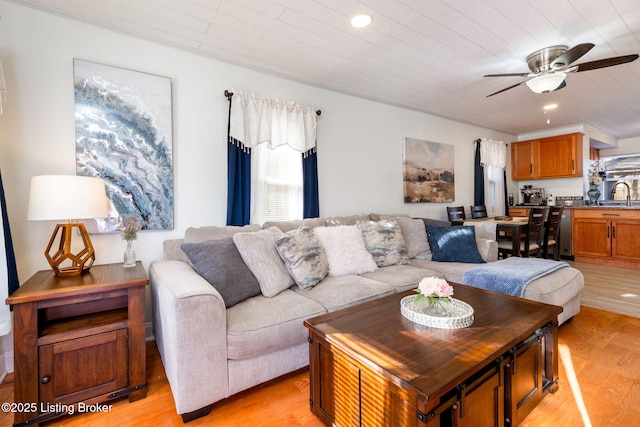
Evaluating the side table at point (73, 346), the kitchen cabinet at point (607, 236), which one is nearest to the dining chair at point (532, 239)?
the kitchen cabinet at point (607, 236)

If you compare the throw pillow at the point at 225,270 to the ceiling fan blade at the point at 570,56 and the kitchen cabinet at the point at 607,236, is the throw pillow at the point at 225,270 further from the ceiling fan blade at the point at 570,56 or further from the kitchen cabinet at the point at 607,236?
the kitchen cabinet at the point at 607,236

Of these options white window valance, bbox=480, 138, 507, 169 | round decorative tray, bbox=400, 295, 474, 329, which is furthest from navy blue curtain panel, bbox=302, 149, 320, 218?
white window valance, bbox=480, 138, 507, 169

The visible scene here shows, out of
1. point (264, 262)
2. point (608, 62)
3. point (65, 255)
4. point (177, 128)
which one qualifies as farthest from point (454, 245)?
point (65, 255)

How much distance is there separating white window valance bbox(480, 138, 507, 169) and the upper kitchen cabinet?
49 cm

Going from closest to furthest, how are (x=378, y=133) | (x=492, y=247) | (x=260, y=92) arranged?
(x=260, y=92), (x=492, y=247), (x=378, y=133)

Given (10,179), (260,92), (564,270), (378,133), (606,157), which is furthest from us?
Result: (606,157)

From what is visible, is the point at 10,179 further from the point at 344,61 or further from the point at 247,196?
the point at 344,61

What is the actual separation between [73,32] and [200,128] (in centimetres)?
102

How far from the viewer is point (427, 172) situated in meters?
4.45

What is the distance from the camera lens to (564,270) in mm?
2523

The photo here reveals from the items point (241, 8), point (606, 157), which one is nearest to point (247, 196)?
point (241, 8)

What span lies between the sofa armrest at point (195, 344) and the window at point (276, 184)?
4.80ft

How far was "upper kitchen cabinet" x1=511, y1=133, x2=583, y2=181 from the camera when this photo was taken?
521cm

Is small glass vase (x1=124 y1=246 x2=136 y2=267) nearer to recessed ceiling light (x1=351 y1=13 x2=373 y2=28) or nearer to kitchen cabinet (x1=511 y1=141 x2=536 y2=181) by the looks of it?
recessed ceiling light (x1=351 y1=13 x2=373 y2=28)
